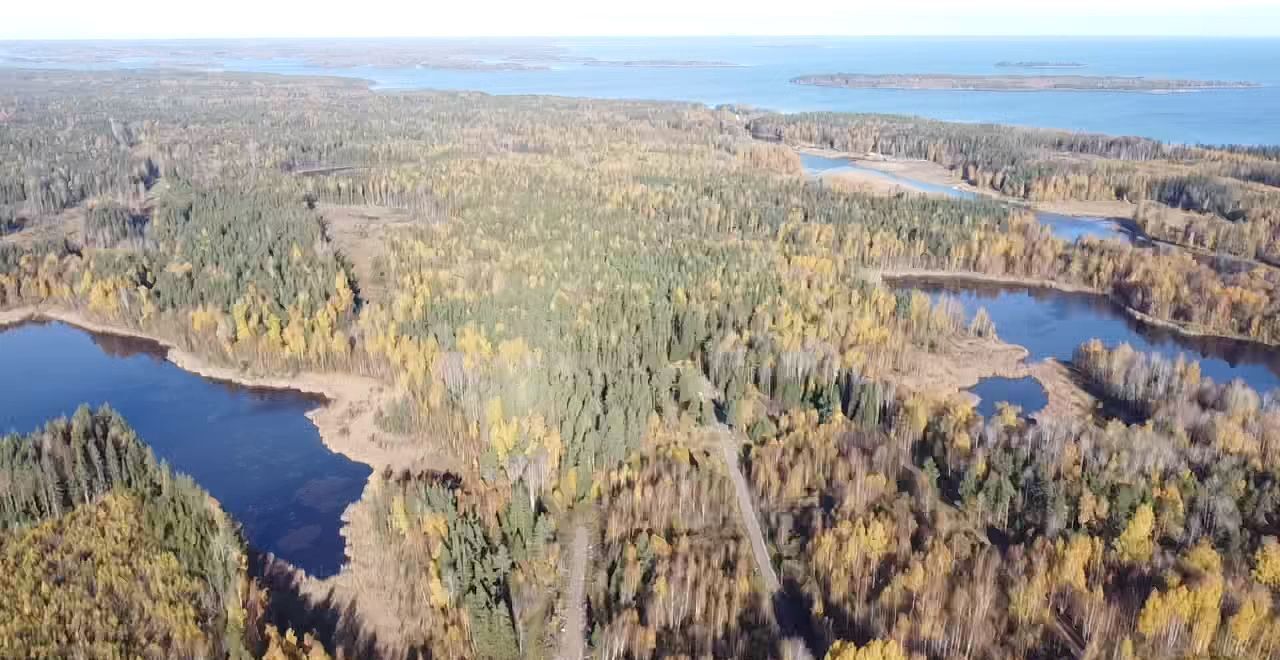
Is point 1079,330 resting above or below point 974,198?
below

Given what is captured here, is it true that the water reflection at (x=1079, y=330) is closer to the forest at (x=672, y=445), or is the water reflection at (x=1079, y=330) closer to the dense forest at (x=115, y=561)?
the forest at (x=672, y=445)

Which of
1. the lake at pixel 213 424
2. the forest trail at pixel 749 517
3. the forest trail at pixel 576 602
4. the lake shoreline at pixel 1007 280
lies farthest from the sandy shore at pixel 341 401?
the lake shoreline at pixel 1007 280

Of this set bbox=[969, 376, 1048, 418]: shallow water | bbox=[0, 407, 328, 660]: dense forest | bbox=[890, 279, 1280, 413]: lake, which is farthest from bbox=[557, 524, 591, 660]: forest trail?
bbox=[890, 279, 1280, 413]: lake

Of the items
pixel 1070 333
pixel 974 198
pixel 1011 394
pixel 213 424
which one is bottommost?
pixel 213 424

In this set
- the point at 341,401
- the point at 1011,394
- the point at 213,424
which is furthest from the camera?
the point at 1011,394

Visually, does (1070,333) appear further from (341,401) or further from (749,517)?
(341,401)

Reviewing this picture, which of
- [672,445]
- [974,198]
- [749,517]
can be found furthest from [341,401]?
[974,198]

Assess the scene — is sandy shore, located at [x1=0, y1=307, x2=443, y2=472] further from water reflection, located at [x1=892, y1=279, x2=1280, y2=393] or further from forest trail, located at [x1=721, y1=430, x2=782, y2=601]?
water reflection, located at [x1=892, y1=279, x2=1280, y2=393]
